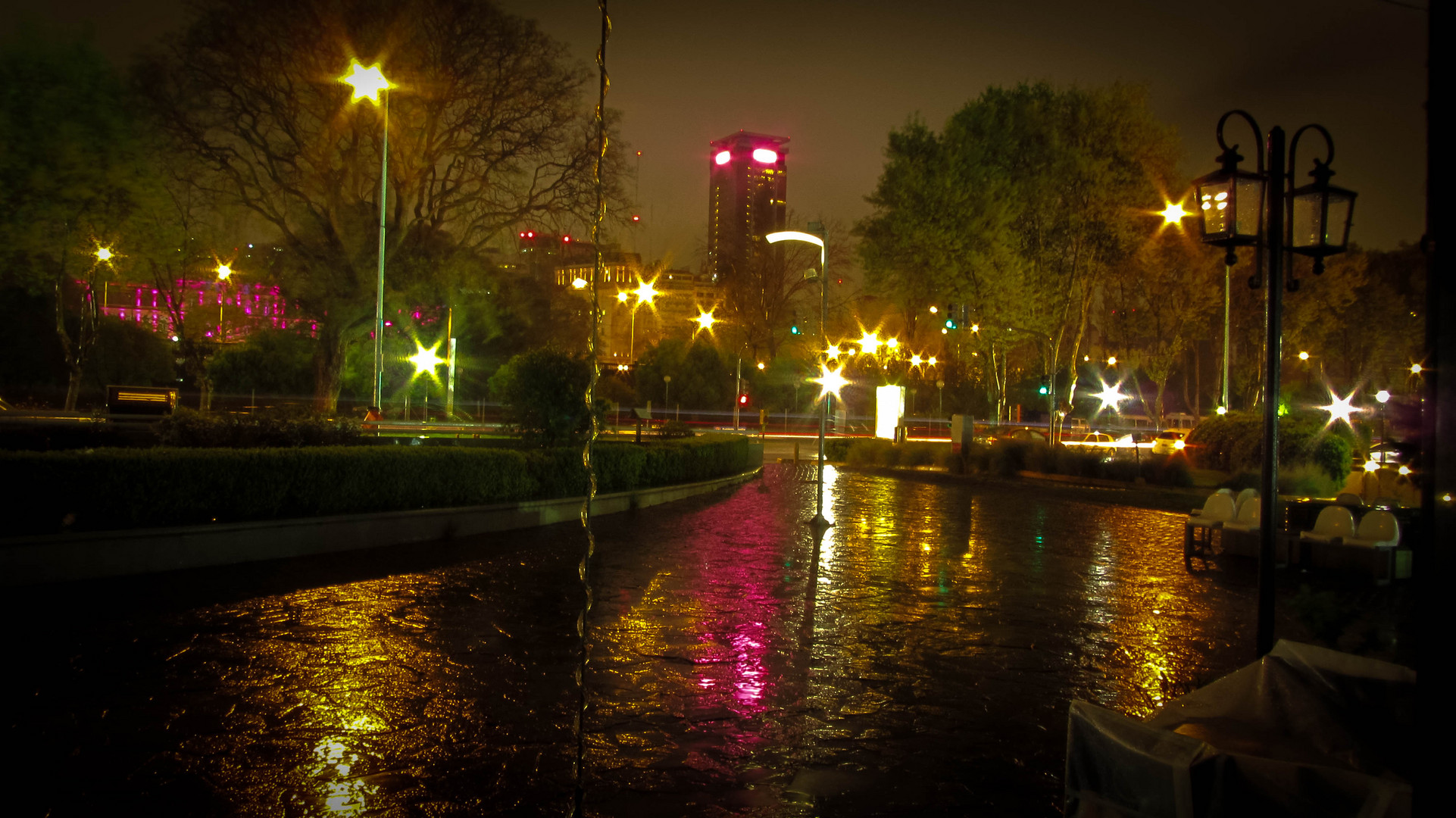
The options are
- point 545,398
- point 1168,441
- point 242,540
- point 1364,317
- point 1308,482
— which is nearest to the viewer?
point 242,540

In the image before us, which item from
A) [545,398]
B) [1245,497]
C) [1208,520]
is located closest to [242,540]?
[545,398]

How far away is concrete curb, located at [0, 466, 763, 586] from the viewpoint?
884 cm

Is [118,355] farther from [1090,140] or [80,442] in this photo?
[1090,140]

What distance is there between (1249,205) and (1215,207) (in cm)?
50

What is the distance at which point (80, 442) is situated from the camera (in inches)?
603

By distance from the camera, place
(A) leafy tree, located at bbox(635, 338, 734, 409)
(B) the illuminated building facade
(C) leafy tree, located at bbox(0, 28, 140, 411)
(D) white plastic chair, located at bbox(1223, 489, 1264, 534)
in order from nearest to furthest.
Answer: (D) white plastic chair, located at bbox(1223, 489, 1264, 534) < (C) leafy tree, located at bbox(0, 28, 140, 411) < (B) the illuminated building facade < (A) leafy tree, located at bbox(635, 338, 734, 409)

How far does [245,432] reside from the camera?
1373cm

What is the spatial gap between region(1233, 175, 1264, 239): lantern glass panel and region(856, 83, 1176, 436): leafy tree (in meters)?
27.6

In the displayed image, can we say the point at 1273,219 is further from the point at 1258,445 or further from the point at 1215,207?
the point at 1258,445

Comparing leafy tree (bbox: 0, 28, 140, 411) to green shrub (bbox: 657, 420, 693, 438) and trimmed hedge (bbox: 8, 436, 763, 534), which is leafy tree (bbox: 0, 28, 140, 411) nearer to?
green shrub (bbox: 657, 420, 693, 438)

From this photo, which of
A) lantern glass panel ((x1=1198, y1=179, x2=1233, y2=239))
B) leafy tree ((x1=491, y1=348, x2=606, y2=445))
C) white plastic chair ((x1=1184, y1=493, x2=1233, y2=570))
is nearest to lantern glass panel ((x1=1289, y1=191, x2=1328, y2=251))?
lantern glass panel ((x1=1198, y1=179, x2=1233, y2=239))

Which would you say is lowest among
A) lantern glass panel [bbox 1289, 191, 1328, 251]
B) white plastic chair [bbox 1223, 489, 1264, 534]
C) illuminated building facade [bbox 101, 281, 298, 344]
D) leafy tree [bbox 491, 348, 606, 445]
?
white plastic chair [bbox 1223, 489, 1264, 534]

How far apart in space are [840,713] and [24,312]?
53692mm

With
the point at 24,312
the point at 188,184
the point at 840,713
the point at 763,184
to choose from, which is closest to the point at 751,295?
the point at 188,184
